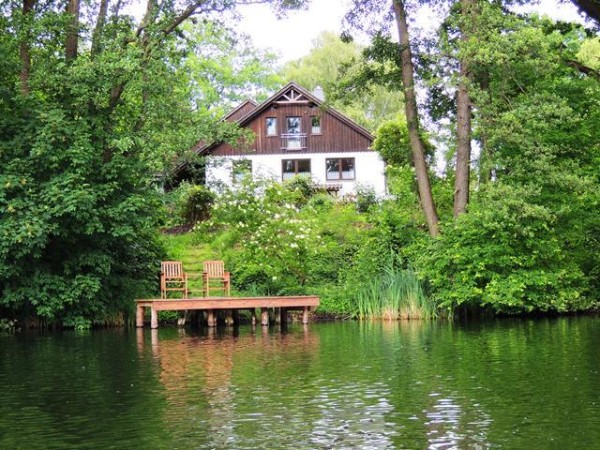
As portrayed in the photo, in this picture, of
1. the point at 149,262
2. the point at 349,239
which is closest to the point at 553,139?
the point at 349,239

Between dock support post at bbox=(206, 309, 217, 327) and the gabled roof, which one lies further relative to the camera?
the gabled roof

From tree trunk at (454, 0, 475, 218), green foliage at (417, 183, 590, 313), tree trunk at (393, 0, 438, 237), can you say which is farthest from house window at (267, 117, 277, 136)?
green foliage at (417, 183, 590, 313)

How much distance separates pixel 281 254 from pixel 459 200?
5.82 metres

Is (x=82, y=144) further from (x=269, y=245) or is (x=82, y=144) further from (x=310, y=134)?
(x=310, y=134)

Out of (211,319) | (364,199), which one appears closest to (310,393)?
(211,319)

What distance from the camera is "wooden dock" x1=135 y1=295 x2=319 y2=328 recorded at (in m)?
23.4

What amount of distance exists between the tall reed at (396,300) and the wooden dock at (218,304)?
178cm

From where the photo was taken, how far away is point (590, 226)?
25484 millimetres

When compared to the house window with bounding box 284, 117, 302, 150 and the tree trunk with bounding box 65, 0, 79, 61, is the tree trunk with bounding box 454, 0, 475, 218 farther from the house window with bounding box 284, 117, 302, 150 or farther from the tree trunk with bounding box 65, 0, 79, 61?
the house window with bounding box 284, 117, 302, 150

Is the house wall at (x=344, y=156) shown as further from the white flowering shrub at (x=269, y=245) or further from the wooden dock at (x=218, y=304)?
the wooden dock at (x=218, y=304)

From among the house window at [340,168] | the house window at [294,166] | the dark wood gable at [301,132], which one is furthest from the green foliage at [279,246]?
the house window at [294,166]

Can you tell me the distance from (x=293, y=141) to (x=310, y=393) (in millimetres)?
42001

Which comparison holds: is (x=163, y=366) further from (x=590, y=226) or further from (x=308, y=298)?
(x=590, y=226)

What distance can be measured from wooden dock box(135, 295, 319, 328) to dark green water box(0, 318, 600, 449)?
464 cm
